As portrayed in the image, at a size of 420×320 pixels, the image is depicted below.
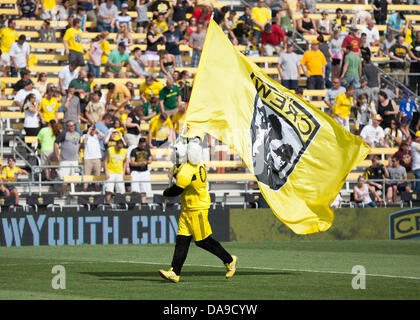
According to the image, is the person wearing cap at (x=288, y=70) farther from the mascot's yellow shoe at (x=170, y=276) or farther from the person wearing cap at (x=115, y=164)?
the mascot's yellow shoe at (x=170, y=276)

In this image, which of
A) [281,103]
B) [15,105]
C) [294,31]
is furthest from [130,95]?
[281,103]

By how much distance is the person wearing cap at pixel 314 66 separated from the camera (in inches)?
1139

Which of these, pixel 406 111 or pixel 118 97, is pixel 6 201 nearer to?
pixel 118 97

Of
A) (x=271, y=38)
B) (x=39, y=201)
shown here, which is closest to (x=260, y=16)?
(x=271, y=38)

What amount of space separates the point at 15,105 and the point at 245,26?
832 cm

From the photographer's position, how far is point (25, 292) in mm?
12250

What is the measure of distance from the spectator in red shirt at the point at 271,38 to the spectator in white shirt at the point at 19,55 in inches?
298

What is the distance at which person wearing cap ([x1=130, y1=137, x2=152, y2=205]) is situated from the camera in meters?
24.3

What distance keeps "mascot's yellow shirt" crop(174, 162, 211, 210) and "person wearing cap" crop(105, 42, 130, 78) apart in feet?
46.7

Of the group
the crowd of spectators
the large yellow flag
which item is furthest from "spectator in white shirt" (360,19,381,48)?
the large yellow flag

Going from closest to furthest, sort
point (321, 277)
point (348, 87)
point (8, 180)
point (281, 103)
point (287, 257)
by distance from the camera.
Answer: point (321, 277) → point (281, 103) → point (287, 257) → point (8, 180) → point (348, 87)

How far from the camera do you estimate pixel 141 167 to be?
24531 mm

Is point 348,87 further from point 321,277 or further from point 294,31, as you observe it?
point 321,277

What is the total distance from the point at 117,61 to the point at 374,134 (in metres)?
7.92
